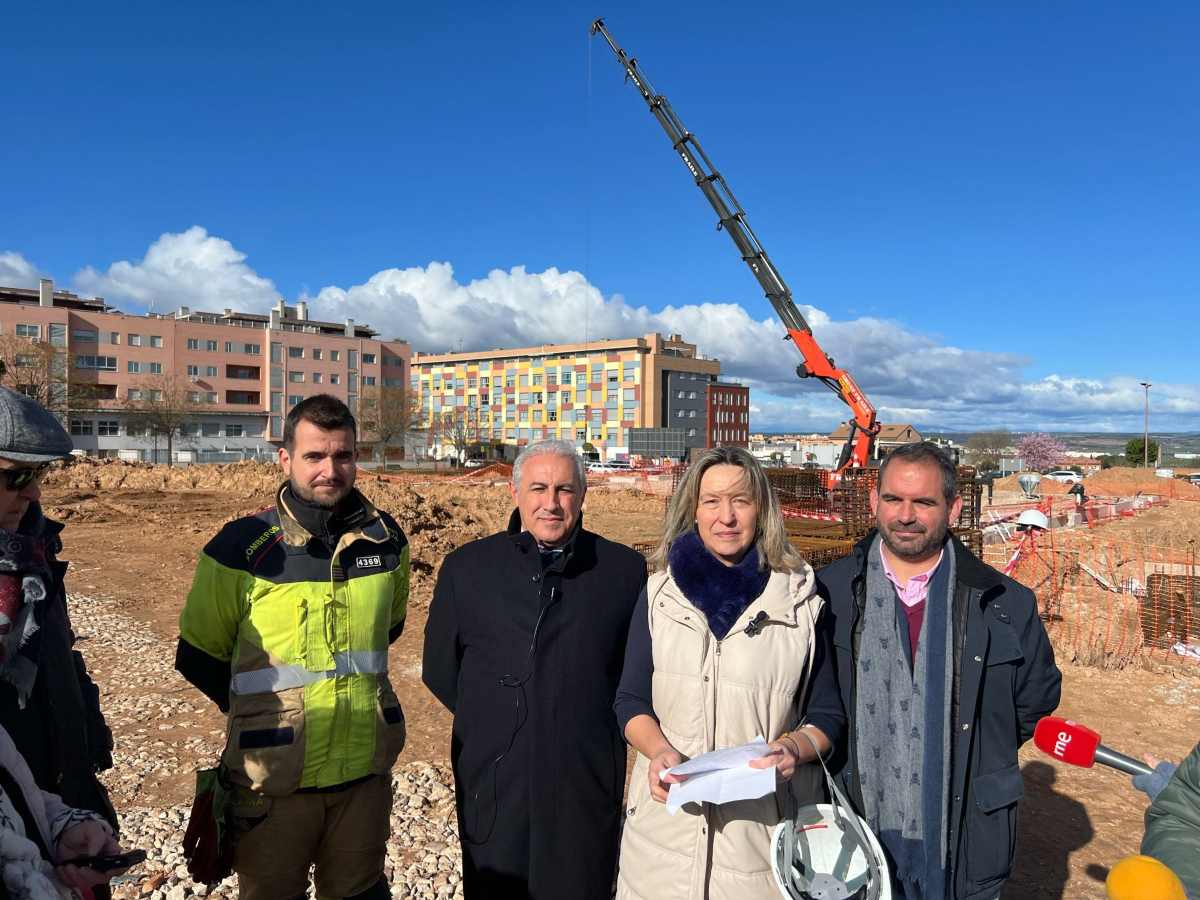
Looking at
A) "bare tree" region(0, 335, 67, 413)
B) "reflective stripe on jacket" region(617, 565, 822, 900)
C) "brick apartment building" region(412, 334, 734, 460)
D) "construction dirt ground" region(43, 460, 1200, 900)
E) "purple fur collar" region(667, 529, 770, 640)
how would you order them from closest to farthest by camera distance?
"reflective stripe on jacket" region(617, 565, 822, 900) → "purple fur collar" region(667, 529, 770, 640) → "construction dirt ground" region(43, 460, 1200, 900) → "bare tree" region(0, 335, 67, 413) → "brick apartment building" region(412, 334, 734, 460)

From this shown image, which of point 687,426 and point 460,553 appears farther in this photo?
point 687,426

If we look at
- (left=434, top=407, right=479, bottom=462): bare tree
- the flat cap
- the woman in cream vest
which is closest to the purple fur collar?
the woman in cream vest

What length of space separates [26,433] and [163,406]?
61.7m

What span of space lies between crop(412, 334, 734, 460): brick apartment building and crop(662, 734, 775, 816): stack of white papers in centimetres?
7826

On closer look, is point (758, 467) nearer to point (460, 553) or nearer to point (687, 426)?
point (460, 553)

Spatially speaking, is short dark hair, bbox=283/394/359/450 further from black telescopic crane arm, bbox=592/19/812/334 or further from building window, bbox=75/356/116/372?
building window, bbox=75/356/116/372

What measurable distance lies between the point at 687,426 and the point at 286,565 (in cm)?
9149

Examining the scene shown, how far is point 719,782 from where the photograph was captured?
1978mm

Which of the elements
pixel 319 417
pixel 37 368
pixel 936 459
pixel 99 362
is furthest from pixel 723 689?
pixel 99 362

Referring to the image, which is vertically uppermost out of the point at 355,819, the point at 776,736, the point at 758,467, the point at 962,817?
the point at 758,467

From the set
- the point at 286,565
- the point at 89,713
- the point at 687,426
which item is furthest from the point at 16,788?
the point at 687,426

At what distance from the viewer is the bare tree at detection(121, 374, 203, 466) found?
5350 centimetres

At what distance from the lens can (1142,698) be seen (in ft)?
26.0

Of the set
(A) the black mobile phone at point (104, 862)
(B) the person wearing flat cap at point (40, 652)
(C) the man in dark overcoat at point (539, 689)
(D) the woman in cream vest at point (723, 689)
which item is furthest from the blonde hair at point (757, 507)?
(B) the person wearing flat cap at point (40, 652)
